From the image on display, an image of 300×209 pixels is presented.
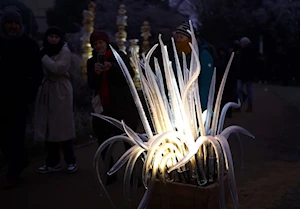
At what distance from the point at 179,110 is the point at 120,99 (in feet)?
6.02

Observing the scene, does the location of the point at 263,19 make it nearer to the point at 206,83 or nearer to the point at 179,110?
the point at 206,83

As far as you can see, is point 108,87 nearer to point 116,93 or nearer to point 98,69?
point 116,93

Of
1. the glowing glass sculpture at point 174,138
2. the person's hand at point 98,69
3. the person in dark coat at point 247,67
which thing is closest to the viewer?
the glowing glass sculpture at point 174,138

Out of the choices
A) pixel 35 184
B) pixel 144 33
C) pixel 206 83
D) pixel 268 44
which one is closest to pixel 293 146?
pixel 206 83

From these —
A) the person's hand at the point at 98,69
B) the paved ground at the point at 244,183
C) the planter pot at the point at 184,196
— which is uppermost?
the person's hand at the point at 98,69

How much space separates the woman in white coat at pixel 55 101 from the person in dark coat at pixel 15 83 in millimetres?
291

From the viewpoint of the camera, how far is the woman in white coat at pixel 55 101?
533 centimetres

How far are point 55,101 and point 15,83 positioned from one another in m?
0.57

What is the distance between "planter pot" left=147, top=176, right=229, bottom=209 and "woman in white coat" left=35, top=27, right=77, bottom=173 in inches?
96.2

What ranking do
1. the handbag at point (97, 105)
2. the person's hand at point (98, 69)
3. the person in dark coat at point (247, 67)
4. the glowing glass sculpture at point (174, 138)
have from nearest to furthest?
the glowing glass sculpture at point (174, 138) → the person's hand at point (98, 69) → the handbag at point (97, 105) → the person in dark coat at point (247, 67)

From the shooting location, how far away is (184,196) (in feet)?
10.1

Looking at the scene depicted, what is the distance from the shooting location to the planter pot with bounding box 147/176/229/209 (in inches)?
118

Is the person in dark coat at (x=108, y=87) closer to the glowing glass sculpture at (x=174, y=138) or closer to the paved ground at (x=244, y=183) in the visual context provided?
the paved ground at (x=244, y=183)

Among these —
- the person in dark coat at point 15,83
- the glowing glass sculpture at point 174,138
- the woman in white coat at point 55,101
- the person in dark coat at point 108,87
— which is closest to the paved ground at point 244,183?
the person in dark coat at point 15,83
